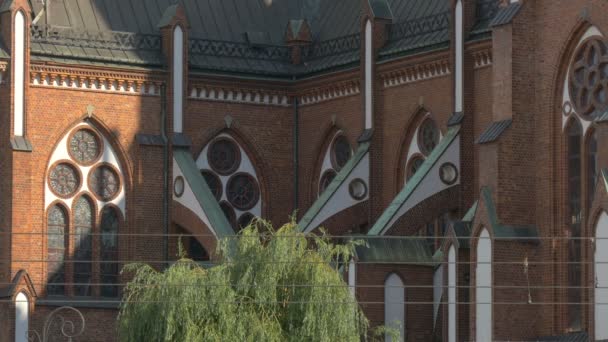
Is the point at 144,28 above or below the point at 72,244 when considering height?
above

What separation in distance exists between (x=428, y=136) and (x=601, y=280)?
11515mm

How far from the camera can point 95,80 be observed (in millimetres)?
56594

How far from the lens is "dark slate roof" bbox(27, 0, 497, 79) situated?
55.2m

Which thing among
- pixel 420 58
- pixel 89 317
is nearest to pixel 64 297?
pixel 89 317

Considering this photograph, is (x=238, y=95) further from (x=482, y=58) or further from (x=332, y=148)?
(x=482, y=58)

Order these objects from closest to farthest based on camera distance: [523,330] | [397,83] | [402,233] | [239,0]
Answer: [523,330] < [402,233] < [397,83] < [239,0]

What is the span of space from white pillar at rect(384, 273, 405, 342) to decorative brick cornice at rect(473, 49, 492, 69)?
18.5 ft

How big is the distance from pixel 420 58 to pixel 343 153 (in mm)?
5242

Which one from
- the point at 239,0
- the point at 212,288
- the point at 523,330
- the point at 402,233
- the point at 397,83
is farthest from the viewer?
the point at 239,0

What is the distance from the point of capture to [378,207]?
55656 millimetres

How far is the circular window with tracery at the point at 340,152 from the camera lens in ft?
191

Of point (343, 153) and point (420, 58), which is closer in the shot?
point (420, 58)

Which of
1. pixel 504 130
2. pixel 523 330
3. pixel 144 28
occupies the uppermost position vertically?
pixel 144 28

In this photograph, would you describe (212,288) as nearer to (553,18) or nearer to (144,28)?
(553,18)
